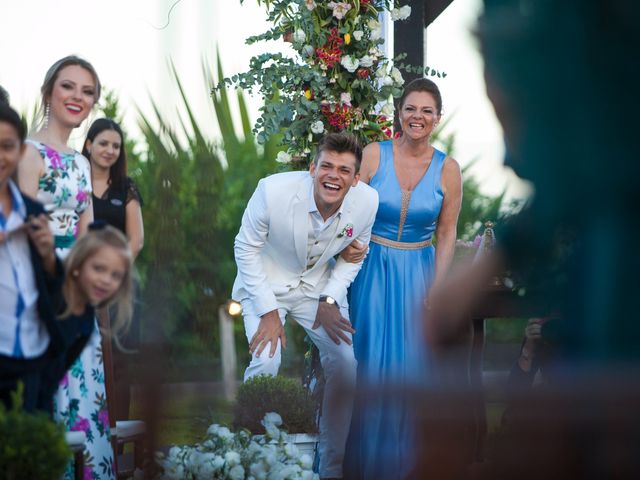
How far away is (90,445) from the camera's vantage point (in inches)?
127

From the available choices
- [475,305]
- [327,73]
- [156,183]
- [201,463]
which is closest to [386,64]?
[327,73]

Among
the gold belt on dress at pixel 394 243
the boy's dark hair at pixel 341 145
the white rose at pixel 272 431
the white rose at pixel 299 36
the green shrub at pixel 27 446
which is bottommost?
the white rose at pixel 272 431

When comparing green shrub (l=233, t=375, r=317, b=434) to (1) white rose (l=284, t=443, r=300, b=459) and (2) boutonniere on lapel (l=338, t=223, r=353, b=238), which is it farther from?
(2) boutonniere on lapel (l=338, t=223, r=353, b=238)

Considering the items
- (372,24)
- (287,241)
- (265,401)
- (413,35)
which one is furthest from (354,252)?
(413,35)

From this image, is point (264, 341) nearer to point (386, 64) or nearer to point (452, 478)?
point (386, 64)

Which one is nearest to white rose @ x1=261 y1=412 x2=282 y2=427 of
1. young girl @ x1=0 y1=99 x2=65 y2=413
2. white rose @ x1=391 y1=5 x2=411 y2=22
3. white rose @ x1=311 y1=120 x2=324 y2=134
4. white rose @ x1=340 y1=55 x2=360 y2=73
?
white rose @ x1=311 y1=120 x2=324 y2=134

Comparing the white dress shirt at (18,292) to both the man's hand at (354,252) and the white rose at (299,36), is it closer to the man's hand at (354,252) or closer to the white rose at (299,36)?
the man's hand at (354,252)

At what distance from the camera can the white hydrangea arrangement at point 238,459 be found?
126 inches

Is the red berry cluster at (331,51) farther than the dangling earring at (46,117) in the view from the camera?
Yes

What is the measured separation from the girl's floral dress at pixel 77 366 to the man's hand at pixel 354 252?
44.3 inches

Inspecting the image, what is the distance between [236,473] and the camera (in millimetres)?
3244

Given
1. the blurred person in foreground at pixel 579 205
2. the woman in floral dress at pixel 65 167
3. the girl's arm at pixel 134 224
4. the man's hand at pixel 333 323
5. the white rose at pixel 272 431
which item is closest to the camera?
the blurred person in foreground at pixel 579 205

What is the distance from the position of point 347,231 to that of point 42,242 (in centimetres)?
200

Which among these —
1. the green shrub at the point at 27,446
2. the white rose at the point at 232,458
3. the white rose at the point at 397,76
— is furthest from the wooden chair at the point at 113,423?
the white rose at the point at 397,76
